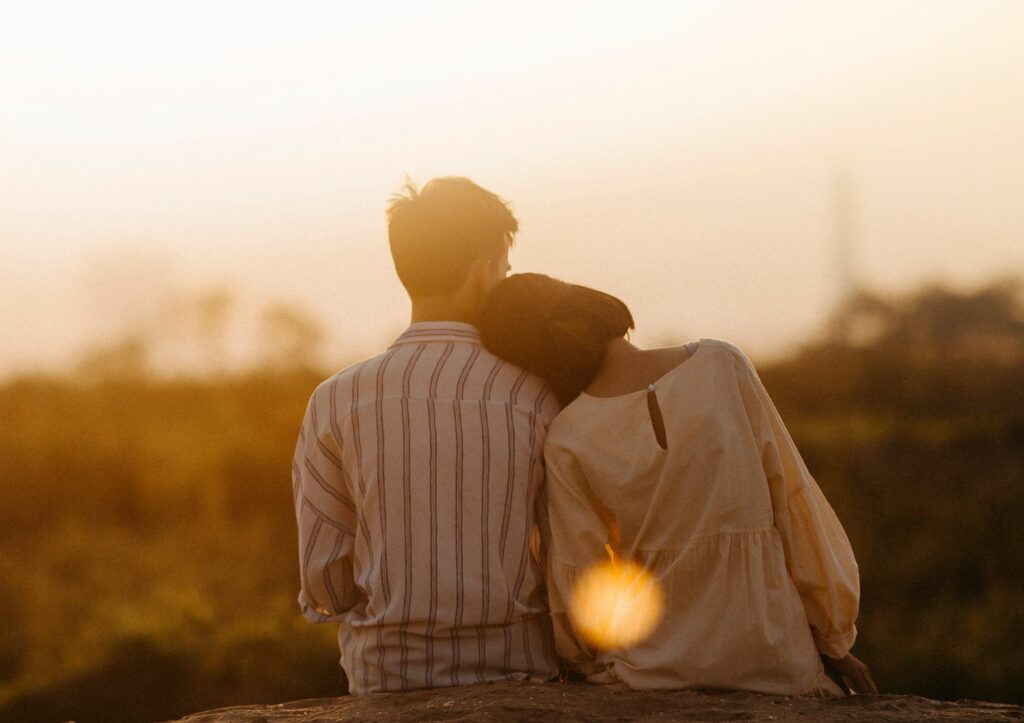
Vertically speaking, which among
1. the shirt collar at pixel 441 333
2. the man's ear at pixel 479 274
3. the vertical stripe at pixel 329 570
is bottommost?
the vertical stripe at pixel 329 570

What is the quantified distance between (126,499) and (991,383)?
1102 centimetres

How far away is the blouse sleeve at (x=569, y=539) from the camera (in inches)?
122

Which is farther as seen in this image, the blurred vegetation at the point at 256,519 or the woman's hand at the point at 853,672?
the blurred vegetation at the point at 256,519

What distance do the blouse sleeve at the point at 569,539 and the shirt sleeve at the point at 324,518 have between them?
22.6 inches

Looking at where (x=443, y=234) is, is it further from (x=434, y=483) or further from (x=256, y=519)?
(x=256, y=519)

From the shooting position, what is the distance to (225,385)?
1722 cm

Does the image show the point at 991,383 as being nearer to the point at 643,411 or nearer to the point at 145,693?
the point at 145,693

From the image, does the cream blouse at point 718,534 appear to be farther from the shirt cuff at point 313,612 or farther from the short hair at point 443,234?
the shirt cuff at point 313,612

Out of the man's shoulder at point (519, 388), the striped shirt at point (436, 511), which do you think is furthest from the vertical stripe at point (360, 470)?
the man's shoulder at point (519, 388)

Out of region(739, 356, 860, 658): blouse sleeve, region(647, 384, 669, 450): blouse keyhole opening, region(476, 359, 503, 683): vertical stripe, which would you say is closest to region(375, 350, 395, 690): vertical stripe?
region(476, 359, 503, 683): vertical stripe

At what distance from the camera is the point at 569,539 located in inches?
123

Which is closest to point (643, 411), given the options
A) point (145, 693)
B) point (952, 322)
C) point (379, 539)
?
point (379, 539)

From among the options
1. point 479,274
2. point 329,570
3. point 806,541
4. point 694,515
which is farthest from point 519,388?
point 806,541

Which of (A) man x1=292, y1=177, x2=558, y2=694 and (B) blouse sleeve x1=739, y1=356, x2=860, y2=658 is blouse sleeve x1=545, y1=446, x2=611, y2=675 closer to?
(A) man x1=292, y1=177, x2=558, y2=694
